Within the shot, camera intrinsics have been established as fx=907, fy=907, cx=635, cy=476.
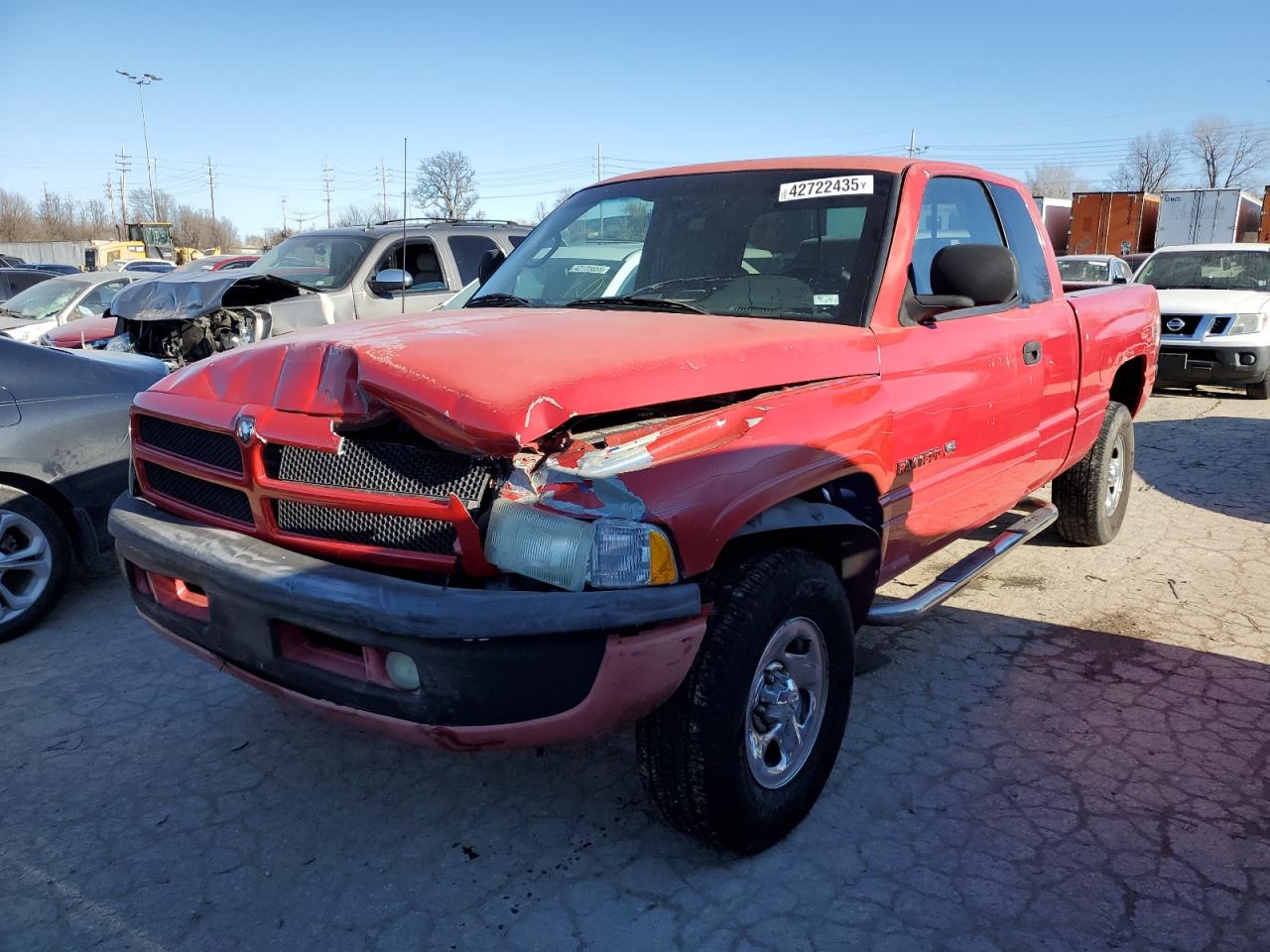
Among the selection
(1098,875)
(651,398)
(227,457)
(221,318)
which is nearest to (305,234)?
(221,318)

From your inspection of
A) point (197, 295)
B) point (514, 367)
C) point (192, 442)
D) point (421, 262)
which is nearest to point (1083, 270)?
point (421, 262)

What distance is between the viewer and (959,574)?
141 inches

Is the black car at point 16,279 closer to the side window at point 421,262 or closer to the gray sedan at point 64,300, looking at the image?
Result: the gray sedan at point 64,300

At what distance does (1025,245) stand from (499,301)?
2443mm

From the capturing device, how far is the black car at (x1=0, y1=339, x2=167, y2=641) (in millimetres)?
4137

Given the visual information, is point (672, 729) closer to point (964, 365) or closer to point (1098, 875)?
point (1098, 875)

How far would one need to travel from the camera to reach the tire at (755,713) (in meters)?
2.29

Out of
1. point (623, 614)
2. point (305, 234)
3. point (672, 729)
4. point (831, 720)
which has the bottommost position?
→ point (831, 720)

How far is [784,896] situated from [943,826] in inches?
23.8

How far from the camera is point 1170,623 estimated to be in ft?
14.0

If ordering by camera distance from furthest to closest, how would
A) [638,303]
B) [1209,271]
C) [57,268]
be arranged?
[57,268] → [1209,271] → [638,303]

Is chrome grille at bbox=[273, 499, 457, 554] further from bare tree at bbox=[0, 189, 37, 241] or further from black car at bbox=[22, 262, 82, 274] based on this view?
bare tree at bbox=[0, 189, 37, 241]

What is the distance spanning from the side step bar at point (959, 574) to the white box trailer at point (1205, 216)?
74.4 ft

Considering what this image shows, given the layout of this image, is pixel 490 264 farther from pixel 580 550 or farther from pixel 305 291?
pixel 305 291
